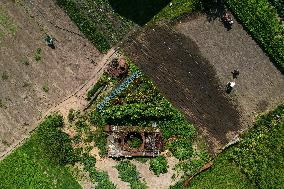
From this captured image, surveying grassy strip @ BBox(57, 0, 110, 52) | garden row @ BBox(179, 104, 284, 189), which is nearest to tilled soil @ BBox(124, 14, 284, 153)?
garden row @ BBox(179, 104, 284, 189)

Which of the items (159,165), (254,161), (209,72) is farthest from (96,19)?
(254,161)

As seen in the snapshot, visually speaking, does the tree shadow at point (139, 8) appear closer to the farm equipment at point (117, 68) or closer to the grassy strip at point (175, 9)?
the grassy strip at point (175, 9)

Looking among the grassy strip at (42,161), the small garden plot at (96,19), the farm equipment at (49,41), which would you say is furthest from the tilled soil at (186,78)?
the grassy strip at (42,161)

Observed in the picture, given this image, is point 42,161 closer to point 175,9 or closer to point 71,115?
point 71,115

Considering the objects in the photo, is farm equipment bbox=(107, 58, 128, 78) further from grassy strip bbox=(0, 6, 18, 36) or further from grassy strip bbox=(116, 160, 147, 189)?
grassy strip bbox=(0, 6, 18, 36)

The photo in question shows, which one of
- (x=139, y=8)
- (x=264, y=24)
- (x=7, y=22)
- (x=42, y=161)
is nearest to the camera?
(x=264, y=24)
